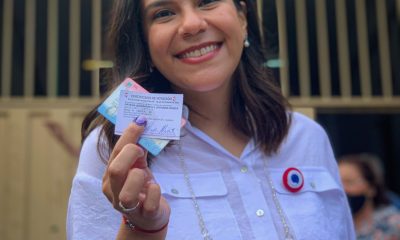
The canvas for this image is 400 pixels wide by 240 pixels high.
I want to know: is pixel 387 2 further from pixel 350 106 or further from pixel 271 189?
pixel 271 189

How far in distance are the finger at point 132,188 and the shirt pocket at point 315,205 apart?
1.68 ft

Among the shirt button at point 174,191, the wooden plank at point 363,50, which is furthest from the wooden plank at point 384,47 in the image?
the shirt button at point 174,191

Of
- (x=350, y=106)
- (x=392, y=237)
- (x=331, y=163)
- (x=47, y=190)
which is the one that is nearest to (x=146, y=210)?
(x=331, y=163)

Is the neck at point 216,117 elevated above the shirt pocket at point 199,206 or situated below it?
above

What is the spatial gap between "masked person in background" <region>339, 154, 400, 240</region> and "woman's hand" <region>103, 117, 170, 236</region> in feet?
8.33

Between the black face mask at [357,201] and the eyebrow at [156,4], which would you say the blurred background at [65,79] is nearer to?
the black face mask at [357,201]

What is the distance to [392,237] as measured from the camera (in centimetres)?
329

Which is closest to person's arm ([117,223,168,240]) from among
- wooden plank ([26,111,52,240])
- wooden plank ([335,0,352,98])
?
wooden plank ([26,111,52,240])

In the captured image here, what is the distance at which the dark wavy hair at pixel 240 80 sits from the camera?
1505 millimetres

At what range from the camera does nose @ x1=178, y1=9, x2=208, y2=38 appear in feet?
4.59

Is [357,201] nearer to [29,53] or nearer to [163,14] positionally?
[163,14]

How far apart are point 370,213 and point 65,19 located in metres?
3.17

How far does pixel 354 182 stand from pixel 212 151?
2.46m
